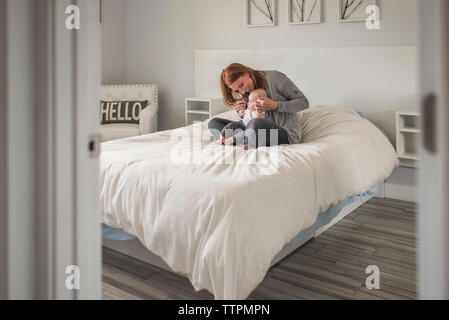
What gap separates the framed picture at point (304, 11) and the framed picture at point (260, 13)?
17cm

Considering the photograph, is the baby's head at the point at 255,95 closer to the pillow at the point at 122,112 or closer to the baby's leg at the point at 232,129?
the baby's leg at the point at 232,129

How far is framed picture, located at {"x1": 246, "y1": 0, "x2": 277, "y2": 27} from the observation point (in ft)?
13.1

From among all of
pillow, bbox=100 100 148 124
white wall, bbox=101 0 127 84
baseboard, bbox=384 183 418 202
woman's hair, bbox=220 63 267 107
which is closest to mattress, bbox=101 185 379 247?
woman's hair, bbox=220 63 267 107

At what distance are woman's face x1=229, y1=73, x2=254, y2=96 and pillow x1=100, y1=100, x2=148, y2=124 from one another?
6.01ft

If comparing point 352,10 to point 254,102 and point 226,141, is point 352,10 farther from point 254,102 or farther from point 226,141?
point 226,141

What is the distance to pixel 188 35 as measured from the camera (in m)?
4.66

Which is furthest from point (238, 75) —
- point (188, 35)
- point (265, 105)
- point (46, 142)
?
point (46, 142)

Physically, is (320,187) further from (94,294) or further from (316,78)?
(316,78)

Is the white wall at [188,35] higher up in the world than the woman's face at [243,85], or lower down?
higher up

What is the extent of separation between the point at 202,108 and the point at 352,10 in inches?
70.8

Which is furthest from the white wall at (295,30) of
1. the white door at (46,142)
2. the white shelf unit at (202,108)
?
the white door at (46,142)

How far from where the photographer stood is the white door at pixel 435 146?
744mm

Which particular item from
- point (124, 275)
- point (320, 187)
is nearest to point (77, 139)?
point (124, 275)

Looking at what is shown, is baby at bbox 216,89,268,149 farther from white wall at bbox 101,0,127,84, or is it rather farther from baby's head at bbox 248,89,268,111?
white wall at bbox 101,0,127,84
